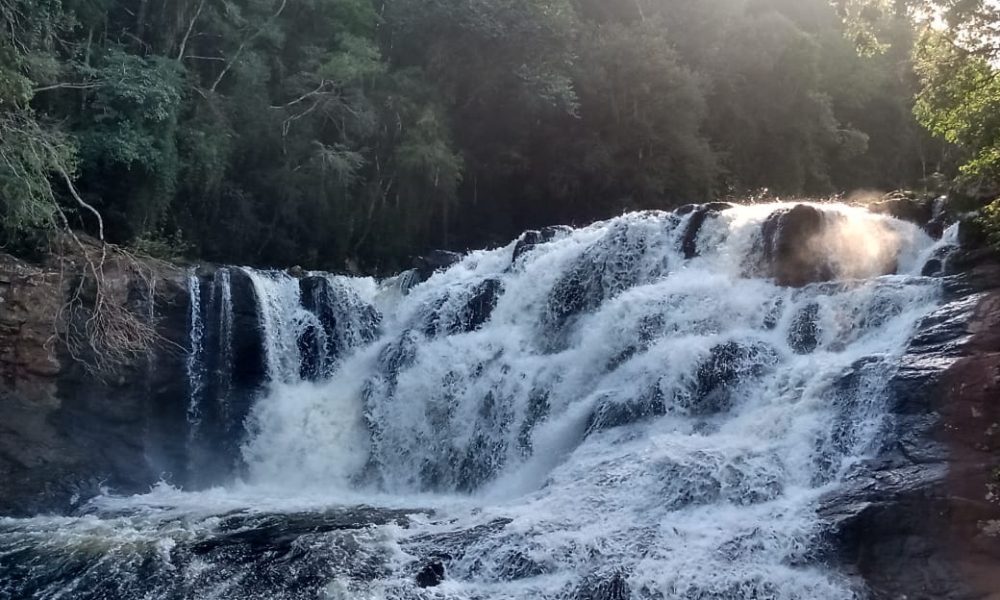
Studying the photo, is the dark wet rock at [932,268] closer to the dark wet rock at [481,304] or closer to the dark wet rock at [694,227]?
the dark wet rock at [694,227]

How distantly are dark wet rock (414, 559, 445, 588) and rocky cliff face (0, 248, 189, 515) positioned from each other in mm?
6967

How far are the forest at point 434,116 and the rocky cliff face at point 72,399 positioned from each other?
1.62 meters

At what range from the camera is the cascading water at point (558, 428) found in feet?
27.0

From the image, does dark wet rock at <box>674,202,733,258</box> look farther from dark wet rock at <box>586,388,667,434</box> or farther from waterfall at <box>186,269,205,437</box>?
waterfall at <box>186,269,205,437</box>

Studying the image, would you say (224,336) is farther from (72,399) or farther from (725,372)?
(725,372)

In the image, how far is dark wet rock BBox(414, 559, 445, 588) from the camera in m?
8.09

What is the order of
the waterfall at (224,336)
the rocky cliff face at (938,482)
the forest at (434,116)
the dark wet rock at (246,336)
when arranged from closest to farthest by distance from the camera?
the rocky cliff face at (938,482), the waterfall at (224,336), the dark wet rock at (246,336), the forest at (434,116)

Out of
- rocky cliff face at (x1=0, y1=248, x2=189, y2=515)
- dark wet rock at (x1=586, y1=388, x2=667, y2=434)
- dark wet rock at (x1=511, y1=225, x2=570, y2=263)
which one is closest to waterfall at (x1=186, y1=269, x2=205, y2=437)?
rocky cliff face at (x1=0, y1=248, x2=189, y2=515)

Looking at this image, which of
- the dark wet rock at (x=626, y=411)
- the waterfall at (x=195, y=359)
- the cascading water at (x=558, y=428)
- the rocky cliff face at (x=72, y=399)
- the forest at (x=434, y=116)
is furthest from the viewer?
the forest at (x=434, y=116)

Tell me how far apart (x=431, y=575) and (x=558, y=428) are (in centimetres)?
366

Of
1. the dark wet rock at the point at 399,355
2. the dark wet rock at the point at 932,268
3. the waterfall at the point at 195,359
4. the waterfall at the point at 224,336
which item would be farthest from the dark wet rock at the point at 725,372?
the waterfall at the point at 195,359

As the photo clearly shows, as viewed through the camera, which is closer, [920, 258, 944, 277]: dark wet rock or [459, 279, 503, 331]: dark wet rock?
[920, 258, 944, 277]: dark wet rock

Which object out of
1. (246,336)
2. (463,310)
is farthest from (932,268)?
(246,336)

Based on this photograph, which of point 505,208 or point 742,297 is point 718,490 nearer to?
point 742,297
